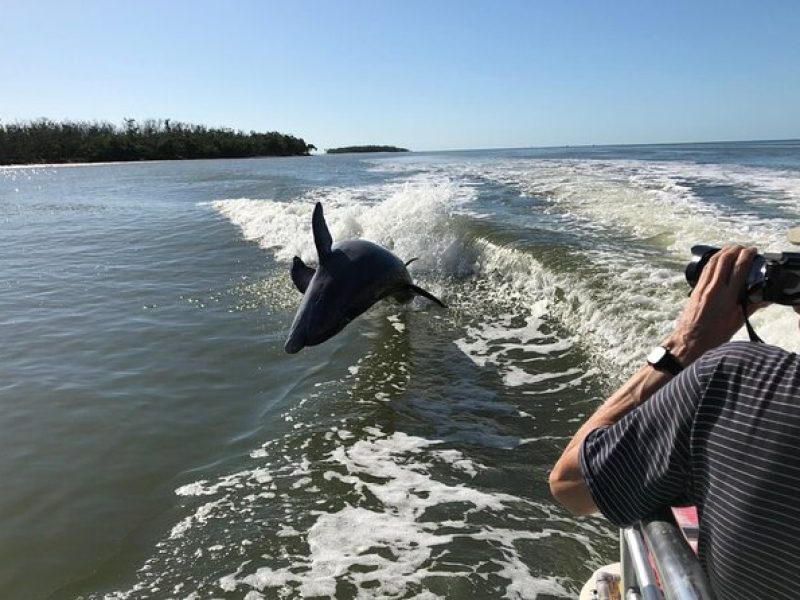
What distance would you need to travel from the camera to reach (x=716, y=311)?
1693mm

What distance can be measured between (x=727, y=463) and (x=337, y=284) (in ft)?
19.2

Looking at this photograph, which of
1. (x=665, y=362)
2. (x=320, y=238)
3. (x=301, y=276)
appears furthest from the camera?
(x=301, y=276)

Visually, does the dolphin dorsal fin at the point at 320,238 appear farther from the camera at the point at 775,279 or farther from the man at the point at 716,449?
the camera at the point at 775,279

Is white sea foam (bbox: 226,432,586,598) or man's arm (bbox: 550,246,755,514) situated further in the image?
white sea foam (bbox: 226,432,586,598)

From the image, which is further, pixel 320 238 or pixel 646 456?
pixel 320 238

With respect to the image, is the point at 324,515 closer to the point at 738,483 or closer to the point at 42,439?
the point at 42,439

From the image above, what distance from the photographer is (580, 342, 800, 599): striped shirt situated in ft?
4.28

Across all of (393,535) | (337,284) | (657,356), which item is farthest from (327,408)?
(657,356)

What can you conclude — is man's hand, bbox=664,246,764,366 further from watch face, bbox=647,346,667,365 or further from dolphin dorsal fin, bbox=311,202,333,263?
dolphin dorsal fin, bbox=311,202,333,263

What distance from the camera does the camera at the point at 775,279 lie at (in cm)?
156

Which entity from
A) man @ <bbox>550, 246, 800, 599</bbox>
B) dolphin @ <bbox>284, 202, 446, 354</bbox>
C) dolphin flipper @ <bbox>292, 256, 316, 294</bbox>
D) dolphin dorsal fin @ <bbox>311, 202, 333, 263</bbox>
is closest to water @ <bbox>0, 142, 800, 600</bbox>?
dolphin @ <bbox>284, 202, 446, 354</bbox>

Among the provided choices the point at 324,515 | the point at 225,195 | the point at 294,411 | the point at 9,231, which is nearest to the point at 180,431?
the point at 294,411

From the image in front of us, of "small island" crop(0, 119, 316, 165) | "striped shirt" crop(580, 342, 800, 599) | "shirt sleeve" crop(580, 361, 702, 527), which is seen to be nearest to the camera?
"striped shirt" crop(580, 342, 800, 599)

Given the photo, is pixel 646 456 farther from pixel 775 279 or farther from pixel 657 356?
pixel 775 279
